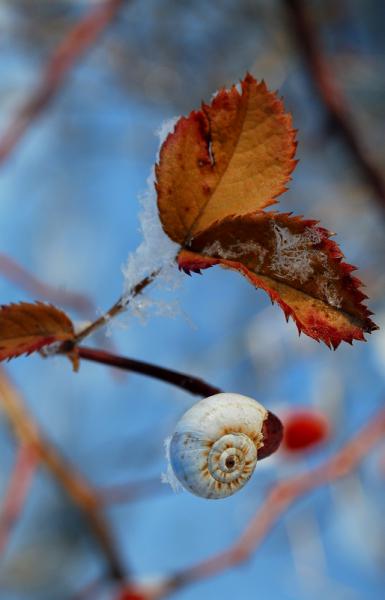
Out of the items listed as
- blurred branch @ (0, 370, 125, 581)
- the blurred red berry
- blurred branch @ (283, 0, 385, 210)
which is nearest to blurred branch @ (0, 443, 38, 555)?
blurred branch @ (0, 370, 125, 581)

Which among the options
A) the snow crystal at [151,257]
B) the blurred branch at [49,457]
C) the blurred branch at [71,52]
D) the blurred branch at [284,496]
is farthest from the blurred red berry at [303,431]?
the snow crystal at [151,257]

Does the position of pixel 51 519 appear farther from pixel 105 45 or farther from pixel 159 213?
pixel 159 213

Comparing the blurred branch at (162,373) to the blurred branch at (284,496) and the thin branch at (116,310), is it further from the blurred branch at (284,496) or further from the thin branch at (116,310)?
the blurred branch at (284,496)

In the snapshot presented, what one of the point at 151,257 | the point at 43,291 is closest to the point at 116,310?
the point at 151,257

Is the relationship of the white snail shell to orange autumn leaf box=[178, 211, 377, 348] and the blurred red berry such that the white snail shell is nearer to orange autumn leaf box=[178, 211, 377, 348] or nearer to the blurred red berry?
orange autumn leaf box=[178, 211, 377, 348]

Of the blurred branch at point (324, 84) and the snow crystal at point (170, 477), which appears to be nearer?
the snow crystal at point (170, 477)

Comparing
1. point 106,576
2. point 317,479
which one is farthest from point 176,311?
point 106,576

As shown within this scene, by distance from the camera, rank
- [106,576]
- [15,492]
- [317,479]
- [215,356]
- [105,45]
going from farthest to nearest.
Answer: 1. [105,45]
2. [215,356]
3. [106,576]
4. [317,479]
5. [15,492]
